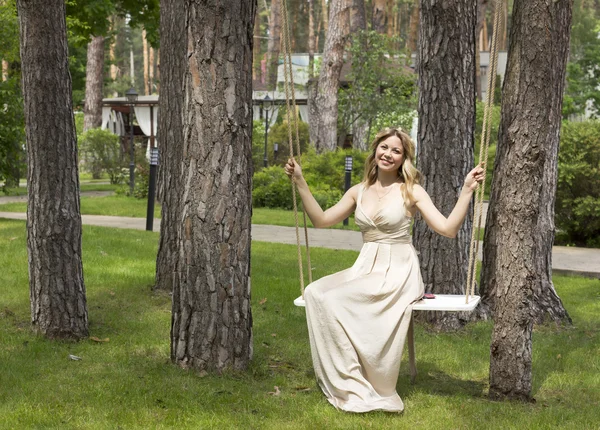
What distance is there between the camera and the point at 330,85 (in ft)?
87.2

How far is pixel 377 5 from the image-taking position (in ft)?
117

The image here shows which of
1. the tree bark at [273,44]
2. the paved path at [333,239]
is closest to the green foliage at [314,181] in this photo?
the paved path at [333,239]

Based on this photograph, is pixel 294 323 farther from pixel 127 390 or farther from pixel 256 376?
pixel 127 390

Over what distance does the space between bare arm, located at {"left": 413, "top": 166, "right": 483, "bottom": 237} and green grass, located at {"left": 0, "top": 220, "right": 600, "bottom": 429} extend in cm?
100

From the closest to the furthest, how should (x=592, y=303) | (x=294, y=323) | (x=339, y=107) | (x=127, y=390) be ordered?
(x=127, y=390) < (x=294, y=323) < (x=592, y=303) < (x=339, y=107)

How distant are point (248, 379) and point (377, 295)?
1.01 metres

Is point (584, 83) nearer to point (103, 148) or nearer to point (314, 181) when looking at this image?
point (103, 148)

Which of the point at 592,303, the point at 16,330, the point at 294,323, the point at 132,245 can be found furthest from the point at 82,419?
the point at 132,245

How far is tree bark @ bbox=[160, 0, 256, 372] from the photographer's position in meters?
5.71

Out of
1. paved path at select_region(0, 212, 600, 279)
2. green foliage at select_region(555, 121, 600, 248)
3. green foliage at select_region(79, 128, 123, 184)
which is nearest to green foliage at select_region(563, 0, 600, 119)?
green foliage at select_region(79, 128, 123, 184)

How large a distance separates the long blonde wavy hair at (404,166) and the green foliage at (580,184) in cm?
885

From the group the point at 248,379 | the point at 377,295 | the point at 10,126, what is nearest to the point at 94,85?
the point at 10,126

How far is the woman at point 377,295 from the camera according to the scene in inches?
214

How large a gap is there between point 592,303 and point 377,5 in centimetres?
2765
